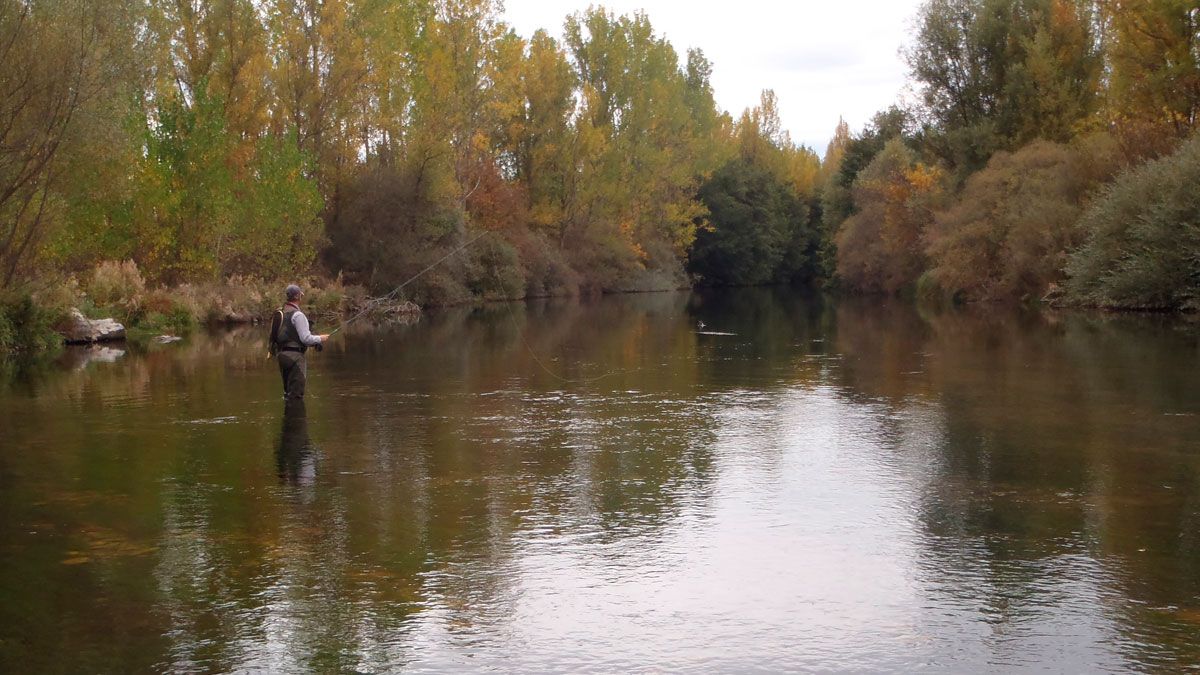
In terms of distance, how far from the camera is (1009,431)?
14.0 meters

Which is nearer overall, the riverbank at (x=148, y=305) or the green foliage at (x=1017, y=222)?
the riverbank at (x=148, y=305)

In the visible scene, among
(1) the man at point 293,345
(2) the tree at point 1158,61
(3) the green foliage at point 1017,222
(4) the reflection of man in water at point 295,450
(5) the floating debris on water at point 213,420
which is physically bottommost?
(4) the reflection of man in water at point 295,450

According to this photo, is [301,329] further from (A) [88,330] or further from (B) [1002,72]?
(B) [1002,72]

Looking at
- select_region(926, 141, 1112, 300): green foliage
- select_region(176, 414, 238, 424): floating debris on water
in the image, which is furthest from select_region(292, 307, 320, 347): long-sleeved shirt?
select_region(926, 141, 1112, 300): green foliage

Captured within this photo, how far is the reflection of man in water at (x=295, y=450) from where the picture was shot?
37.2 feet

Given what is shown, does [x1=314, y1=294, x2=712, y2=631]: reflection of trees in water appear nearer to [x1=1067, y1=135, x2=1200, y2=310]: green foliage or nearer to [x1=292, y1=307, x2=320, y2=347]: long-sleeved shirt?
[x1=292, y1=307, x2=320, y2=347]: long-sleeved shirt

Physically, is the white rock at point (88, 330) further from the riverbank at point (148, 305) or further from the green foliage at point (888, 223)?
the green foliage at point (888, 223)

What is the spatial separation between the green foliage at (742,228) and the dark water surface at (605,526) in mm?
72596

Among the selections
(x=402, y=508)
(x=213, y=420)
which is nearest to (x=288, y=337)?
(x=213, y=420)

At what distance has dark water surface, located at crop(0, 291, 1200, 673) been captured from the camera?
6.46 m

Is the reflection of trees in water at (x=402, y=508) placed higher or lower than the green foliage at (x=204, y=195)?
lower

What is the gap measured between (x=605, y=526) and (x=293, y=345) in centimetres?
807

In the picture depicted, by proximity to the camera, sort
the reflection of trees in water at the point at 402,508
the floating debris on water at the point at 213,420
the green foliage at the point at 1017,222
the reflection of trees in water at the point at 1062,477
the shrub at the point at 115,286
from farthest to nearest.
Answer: the green foliage at the point at 1017,222 < the shrub at the point at 115,286 < the floating debris on water at the point at 213,420 < the reflection of trees in water at the point at 1062,477 < the reflection of trees in water at the point at 402,508

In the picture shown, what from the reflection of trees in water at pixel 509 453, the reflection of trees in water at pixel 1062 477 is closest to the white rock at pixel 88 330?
the reflection of trees in water at pixel 509 453
